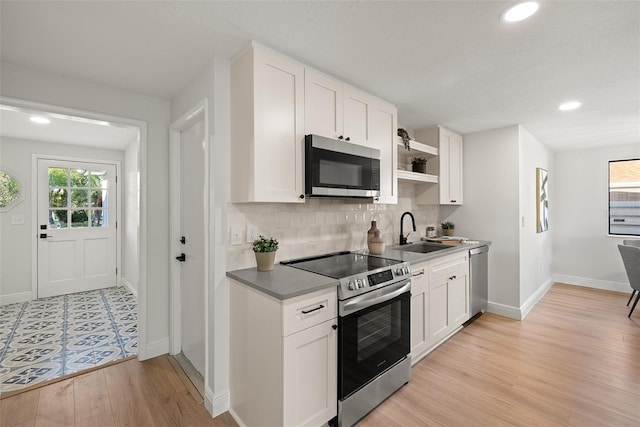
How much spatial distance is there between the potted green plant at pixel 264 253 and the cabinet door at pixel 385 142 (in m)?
1.15

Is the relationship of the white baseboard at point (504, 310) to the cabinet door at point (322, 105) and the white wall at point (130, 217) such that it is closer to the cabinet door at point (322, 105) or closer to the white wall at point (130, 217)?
the cabinet door at point (322, 105)

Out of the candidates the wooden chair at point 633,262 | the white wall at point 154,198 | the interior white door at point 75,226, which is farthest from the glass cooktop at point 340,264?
the interior white door at point 75,226

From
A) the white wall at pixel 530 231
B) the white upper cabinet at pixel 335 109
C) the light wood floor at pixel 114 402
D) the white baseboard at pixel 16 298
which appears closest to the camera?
the light wood floor at pixel 114 402

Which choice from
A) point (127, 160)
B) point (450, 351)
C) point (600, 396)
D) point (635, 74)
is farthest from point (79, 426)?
point (635, 74)

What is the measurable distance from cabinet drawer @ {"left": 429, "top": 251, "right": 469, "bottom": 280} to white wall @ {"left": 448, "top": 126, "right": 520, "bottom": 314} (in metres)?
0.80

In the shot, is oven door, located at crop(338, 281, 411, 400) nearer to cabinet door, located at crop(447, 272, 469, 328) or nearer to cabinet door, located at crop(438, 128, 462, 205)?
cabinet door, located at crop(447, 272, 469, 328)

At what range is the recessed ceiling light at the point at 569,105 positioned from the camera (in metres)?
2.84

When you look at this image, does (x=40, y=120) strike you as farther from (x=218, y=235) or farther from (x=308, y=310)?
(x=308, y=310)

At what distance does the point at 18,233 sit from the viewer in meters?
4.09

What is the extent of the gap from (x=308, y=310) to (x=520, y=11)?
76.8 inches

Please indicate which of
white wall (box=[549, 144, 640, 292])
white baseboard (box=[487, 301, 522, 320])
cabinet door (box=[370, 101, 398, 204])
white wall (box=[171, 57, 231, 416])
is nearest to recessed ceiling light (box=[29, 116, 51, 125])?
white wall (box=[171, 57, 231, 416])

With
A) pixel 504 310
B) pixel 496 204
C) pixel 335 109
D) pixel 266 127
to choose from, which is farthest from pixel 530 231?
pixel 266 127

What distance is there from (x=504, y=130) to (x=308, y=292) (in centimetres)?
347

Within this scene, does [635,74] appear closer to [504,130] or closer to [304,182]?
[504,130]
